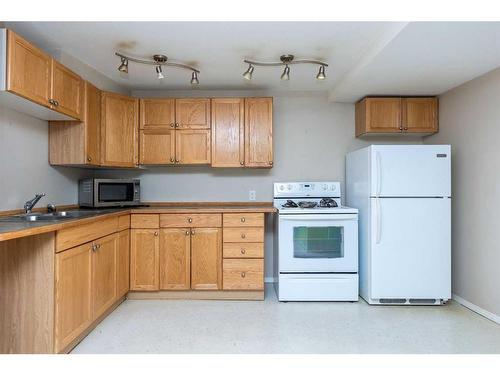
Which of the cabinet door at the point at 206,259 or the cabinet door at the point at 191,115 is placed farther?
the cabinet door at the point at 191,115

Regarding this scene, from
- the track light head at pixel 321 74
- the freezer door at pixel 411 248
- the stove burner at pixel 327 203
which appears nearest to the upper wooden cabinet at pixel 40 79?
the track light head at pixel 321 74

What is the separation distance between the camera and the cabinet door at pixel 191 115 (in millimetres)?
3326

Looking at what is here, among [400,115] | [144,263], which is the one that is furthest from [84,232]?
[400,115]

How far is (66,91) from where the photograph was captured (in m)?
2.44

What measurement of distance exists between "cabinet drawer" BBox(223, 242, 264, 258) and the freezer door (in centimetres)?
104

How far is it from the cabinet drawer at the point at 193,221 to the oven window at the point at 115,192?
556mm

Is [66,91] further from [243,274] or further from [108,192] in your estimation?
[243,274]

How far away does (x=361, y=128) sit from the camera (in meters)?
3.48

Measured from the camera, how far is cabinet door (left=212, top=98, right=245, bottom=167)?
10.9ft

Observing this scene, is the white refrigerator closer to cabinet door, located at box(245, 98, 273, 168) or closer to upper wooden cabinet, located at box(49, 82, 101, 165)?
cabinet door, located at box(245, 98, 273, 168)

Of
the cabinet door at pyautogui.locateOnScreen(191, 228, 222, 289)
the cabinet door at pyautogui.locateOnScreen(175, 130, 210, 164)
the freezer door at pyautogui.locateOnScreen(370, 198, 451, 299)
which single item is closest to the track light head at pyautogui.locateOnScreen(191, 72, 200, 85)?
the cabinet door at pyautogui.locateOnScreen(175, 130, 210, 164)

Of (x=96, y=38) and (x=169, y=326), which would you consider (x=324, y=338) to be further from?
(x=96, y=38)

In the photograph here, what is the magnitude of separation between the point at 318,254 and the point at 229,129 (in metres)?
1.54

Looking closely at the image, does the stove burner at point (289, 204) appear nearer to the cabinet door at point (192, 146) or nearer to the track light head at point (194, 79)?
the cabinet door at point (192, 146)
